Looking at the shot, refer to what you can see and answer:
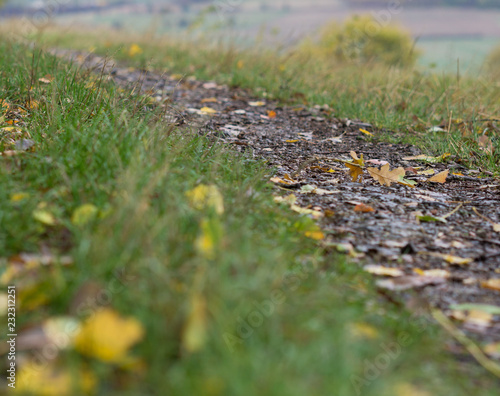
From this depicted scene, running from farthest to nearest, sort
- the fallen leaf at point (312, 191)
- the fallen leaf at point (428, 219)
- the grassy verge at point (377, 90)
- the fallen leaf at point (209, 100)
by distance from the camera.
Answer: the fallen leaf at point (209, 100), the grassy verge at point (377, 90), the fallen leaf at point (312, 191), the fallen leaf at point (428, 219)

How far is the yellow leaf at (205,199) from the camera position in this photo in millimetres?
1726

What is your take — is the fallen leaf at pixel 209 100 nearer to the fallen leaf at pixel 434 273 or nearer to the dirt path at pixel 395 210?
the dirt path at pixel 395 210

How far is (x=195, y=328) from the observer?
1087 mm

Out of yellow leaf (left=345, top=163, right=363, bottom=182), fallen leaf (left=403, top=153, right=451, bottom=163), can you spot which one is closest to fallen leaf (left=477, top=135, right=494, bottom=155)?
fallen leaf (left=403, top=153, right=451, bottom=163)

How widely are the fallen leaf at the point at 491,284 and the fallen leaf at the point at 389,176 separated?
3.55ft

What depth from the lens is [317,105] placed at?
481 cm

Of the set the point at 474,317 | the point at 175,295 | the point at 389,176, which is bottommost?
the point at 474,317

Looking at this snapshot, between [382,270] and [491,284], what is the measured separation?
42cm

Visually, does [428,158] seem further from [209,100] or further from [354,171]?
[209,100]

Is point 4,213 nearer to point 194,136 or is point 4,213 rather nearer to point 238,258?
point 238,258

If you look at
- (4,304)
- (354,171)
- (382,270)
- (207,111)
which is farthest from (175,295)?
(207,111)

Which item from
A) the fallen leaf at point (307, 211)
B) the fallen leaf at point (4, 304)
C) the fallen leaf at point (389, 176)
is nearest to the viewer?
the fallen leaf at point (4, 304)

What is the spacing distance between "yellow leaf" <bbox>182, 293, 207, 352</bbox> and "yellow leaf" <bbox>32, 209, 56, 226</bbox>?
74 cm

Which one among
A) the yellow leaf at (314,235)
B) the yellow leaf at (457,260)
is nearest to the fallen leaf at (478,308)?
the yellow leaf at (457,260)
